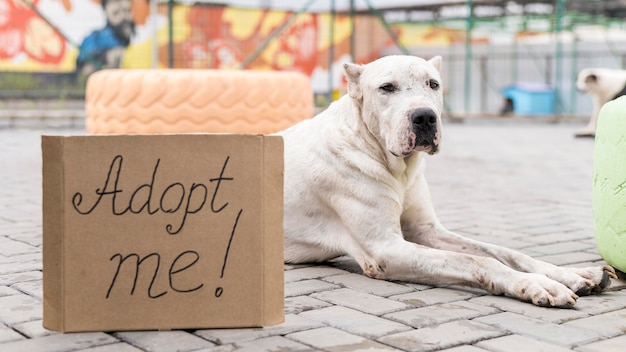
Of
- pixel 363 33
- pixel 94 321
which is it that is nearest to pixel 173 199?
pixel 94 321

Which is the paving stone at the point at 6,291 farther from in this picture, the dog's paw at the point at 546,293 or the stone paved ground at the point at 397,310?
the dog's paw at the point at 546,293

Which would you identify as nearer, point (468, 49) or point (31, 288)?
point (31, 288)

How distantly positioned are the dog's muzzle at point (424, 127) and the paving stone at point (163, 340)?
143 centimetres

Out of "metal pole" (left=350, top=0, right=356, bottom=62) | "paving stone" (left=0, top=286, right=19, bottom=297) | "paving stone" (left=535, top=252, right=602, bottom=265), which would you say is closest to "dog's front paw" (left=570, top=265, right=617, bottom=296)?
"paving stone" (left=535, top=252, right=602, bottom=265)

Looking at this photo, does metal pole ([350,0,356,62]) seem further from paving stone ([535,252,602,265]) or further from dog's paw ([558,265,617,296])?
dog's paw ([558,265,617,296])

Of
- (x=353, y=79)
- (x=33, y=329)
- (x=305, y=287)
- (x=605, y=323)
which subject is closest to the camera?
(x=33, y=329)

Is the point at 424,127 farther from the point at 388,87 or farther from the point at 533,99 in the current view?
the point at 533,99

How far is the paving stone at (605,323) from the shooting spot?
3004 millimetres

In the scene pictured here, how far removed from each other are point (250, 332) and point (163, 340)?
11.5 inches

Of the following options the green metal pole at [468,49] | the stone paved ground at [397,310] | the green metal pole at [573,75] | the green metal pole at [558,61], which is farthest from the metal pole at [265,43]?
the stone paved ground at [397,310]

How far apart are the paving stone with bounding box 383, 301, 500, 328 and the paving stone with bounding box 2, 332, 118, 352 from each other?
1.03 m

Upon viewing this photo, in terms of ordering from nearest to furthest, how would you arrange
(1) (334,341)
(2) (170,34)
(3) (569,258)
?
(1) (334,341) → (3) (569,258) → (2) (170,34)

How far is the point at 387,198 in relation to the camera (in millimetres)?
3988

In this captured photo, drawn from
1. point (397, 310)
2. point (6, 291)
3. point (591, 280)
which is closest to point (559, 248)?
point (591, 280)
